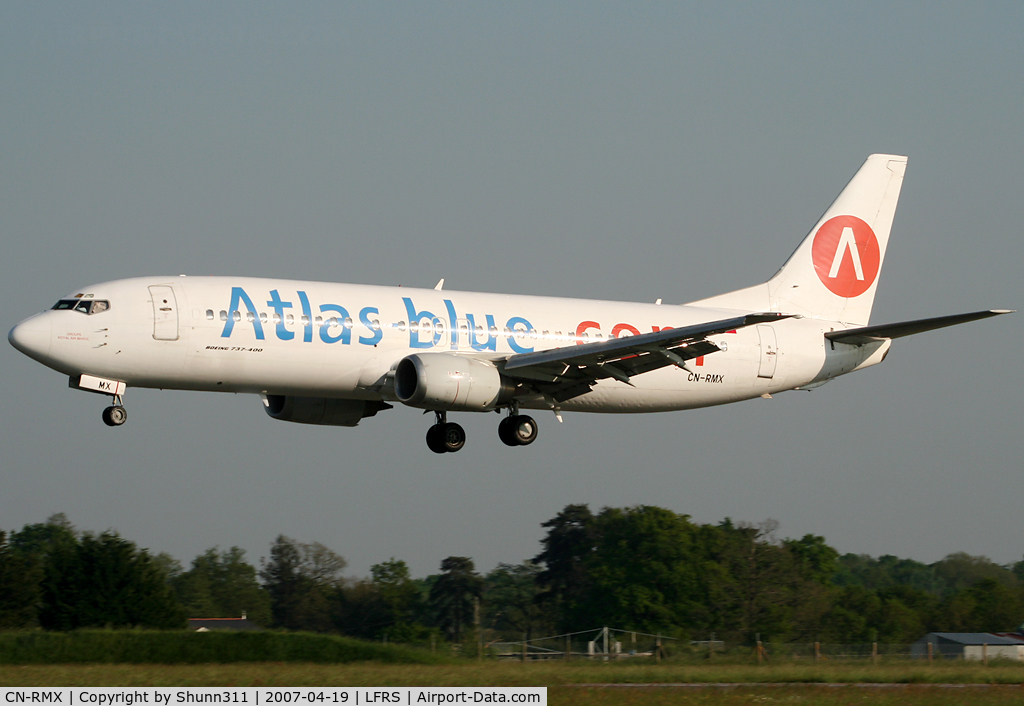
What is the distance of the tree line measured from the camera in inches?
2266

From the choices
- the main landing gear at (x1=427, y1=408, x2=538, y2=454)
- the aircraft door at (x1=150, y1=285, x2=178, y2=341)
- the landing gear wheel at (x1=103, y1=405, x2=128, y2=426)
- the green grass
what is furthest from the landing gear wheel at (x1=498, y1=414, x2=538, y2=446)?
the landing gear wheel at (x1=103, y1=405, x2=128, y2=426)

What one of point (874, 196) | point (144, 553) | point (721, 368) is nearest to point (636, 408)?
point (721, 368)

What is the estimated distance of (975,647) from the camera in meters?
44.5

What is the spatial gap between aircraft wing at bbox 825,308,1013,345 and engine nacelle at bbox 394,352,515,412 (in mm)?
11836

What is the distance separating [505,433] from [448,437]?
164cm

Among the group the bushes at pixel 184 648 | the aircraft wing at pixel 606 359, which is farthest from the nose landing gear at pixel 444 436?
the bushes at pixel 184 648

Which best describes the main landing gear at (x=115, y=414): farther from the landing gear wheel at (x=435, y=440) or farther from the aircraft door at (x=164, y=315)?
the landing gear wheel at (x=435, y=440)

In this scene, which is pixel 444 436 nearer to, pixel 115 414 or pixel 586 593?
pixel 115 414

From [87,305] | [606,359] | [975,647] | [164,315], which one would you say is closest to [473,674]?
[606,359]

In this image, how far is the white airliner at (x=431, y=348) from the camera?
102 ft

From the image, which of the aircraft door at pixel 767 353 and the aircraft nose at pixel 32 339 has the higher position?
the aircraft door at pixel 767 353
